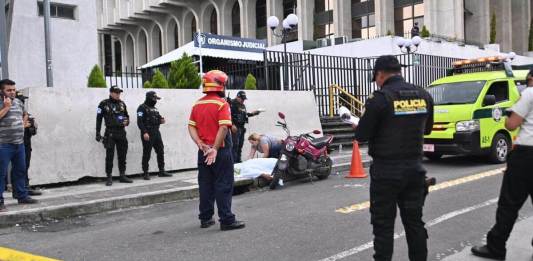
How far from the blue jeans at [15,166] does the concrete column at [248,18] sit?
1626 inches

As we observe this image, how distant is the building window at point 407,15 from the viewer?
37062 mm

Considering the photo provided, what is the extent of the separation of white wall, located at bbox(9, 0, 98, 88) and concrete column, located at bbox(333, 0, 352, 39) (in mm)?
23981

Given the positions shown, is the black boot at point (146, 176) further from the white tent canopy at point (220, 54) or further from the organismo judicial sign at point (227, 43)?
the white tent canopy at point (220, 54)

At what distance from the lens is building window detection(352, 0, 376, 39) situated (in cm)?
3947

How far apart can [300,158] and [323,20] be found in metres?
35.0

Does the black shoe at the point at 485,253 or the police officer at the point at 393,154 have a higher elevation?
the police officer at the point at 393,154

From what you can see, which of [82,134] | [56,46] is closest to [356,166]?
[82,134]

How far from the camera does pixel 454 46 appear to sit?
96.2 ft

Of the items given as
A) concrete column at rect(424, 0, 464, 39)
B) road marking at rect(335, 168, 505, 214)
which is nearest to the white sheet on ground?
road marking at rect(335, 168, 505, 214)

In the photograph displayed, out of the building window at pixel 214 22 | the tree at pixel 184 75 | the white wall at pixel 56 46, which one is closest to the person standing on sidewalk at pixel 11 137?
the tree at pixel 184 75

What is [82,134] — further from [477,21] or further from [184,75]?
[477,21]

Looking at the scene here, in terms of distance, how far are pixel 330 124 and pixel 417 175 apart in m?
11.7

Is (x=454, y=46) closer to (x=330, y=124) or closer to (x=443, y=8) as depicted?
(x=443, y=8)

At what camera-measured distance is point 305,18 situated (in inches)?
1672
